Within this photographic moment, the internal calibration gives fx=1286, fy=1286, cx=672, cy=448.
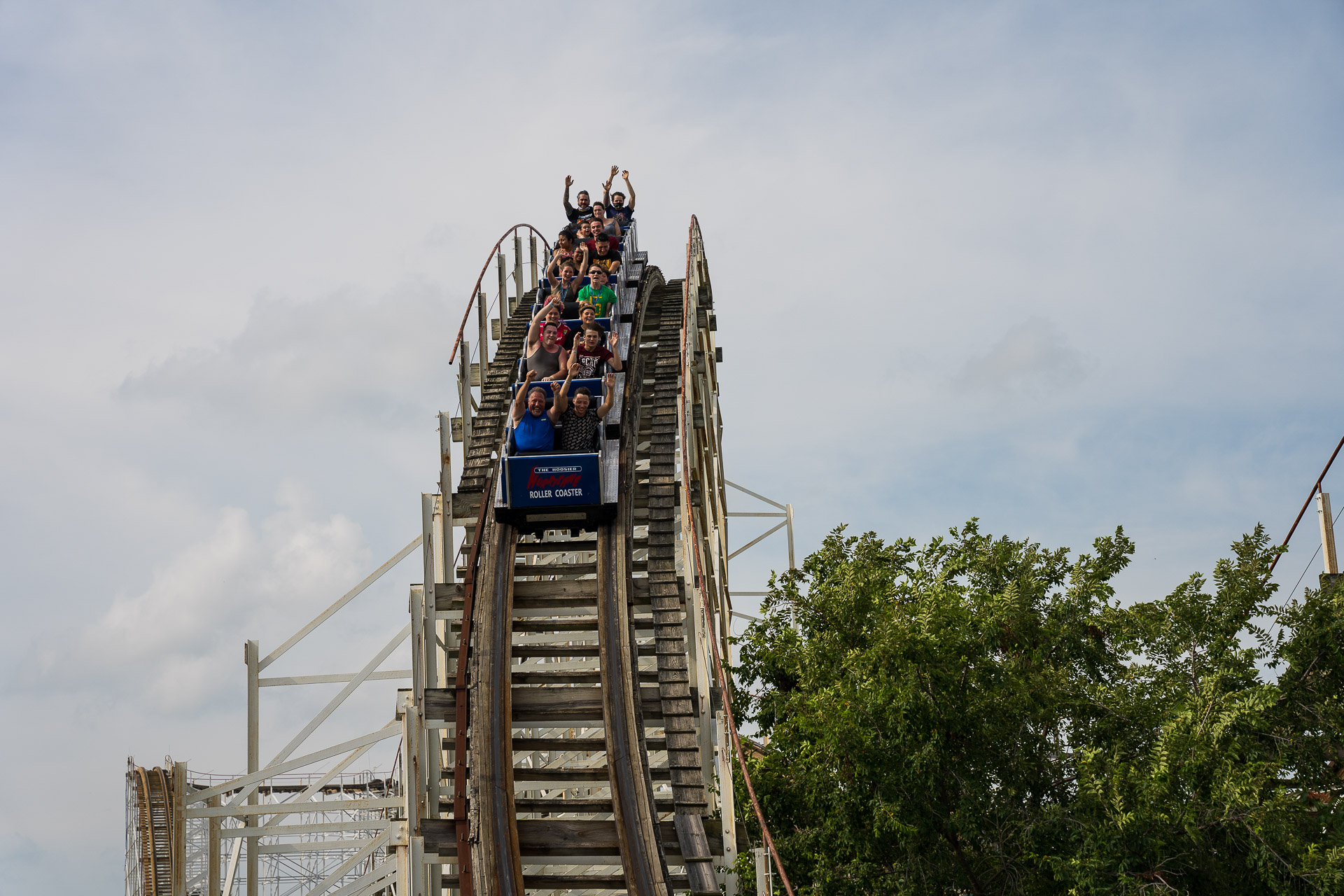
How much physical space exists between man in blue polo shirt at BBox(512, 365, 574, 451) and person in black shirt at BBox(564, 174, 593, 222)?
22.4 ft

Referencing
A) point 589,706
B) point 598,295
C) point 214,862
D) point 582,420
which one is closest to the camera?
point 589,706

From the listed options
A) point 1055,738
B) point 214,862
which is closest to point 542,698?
point 214,862

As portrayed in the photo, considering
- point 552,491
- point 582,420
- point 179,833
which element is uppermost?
point 582,420

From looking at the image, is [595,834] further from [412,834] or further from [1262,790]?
[1262,790]

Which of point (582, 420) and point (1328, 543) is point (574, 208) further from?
point (1328, 543)

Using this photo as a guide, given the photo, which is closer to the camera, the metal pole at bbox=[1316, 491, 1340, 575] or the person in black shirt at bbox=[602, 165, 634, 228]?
the metal pole at bbox=[1316, 491, 1340, 575]

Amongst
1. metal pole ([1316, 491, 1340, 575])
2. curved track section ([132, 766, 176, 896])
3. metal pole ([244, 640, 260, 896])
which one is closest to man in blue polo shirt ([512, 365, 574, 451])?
metal pole ([244, 640, 260, 896])

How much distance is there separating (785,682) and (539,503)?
4.10 meters

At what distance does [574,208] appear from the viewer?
17047mm

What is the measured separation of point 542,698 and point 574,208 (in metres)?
9.66

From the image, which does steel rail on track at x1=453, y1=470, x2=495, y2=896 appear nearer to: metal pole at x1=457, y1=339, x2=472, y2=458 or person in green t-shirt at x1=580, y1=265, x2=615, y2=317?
metal pole at x1=457, y1=339, x2=472, y2=458

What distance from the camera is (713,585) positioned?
13.2m

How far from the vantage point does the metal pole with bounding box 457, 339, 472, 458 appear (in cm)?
1102

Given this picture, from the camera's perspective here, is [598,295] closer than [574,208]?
Yes
